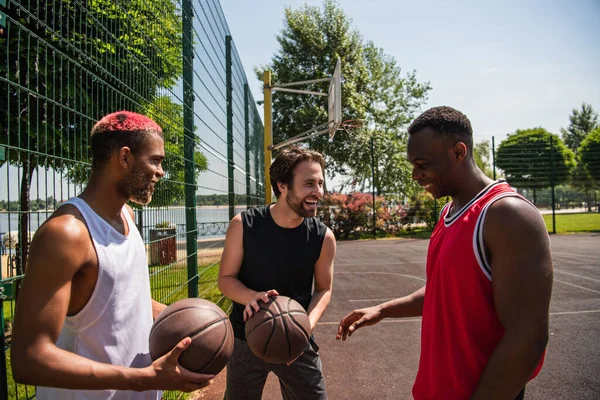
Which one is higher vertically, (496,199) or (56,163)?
(56,163)

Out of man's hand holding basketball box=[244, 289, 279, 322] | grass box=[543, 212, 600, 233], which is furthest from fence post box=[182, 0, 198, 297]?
grass box=[543, 212, 600, 233]

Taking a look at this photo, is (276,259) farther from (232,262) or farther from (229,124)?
(229,124)

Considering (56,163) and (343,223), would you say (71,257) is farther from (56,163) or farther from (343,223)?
(343,223)


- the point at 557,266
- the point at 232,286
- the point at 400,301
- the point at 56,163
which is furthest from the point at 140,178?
the point at 557,266

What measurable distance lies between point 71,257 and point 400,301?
1.76 metres

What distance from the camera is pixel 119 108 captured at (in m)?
2.43

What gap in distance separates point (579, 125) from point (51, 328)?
270 ft

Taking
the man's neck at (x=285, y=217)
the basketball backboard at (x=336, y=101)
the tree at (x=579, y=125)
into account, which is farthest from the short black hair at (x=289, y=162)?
the tree at (x=579, y=125)

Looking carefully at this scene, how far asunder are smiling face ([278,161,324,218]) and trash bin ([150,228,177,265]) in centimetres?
115

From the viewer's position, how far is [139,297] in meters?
1.82

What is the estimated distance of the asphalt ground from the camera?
12.7ft

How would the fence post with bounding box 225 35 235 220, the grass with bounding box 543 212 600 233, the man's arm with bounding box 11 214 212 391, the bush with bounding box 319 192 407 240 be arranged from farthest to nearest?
1. the grass with bounding box 543 212 600 233
2. the bush with bounding box 319 192 407 240
3. the fence post with bounding box 225 35 235 220
4. the man's arm with bounding box 11 214 212 391

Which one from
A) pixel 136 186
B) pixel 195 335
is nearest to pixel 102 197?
pixel 136 186

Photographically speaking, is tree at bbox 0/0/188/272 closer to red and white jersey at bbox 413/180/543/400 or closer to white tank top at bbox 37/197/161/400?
white tank top at bbox 37/197/161/400
